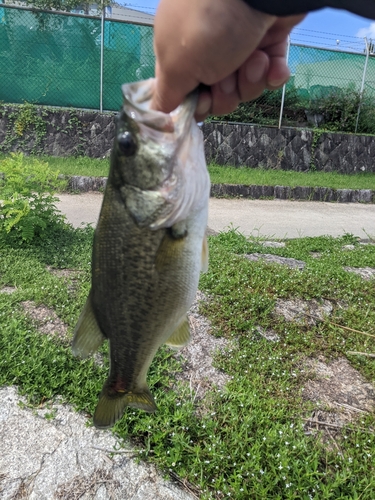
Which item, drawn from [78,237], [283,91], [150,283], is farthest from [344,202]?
[150,283]

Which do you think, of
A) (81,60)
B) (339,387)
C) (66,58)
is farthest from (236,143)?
(339,387)

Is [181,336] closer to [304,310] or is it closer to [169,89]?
[169,89]

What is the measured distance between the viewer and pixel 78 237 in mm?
5824

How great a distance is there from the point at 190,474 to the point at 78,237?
3.84 m

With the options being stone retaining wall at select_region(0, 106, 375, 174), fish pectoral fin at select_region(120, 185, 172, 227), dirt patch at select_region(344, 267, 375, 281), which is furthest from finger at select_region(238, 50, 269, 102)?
stone retaining wall at select_region(0, 106, 375, 174)

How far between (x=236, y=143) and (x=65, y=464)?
1069 cm

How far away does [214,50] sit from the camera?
1.13m

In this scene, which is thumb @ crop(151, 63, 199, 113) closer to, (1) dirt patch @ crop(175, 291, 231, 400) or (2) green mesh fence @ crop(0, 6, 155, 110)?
(1) dirt patch @ crop(175, 291, 231, 400)

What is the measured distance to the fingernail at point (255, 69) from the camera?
53.7 inches

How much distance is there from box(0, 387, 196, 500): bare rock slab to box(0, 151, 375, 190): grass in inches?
271

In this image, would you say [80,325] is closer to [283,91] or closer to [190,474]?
[190,474]

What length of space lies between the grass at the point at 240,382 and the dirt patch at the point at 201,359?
0.07 metres

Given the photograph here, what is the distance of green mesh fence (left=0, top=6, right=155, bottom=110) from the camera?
34.5ft

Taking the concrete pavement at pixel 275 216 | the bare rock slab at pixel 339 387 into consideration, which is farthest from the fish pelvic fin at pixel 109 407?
the concrete pavement at pixel 275 216
